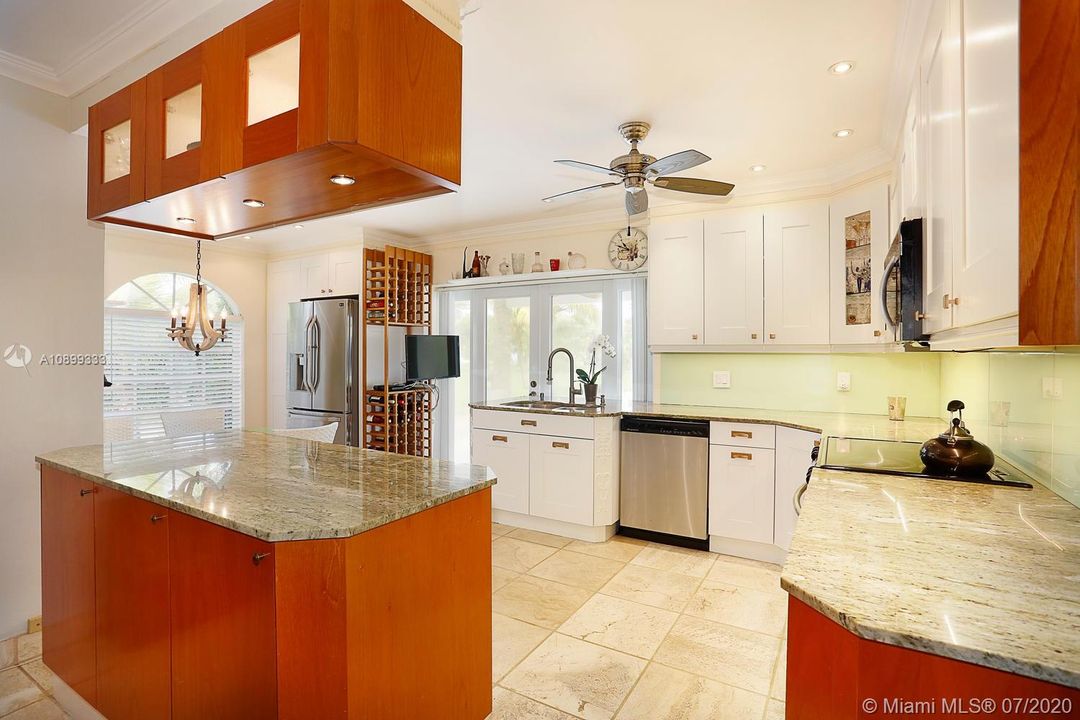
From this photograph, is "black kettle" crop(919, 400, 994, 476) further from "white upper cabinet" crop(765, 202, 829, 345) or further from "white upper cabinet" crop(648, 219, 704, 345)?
"white upper cabinet" crop(648, 219, 704, 345)

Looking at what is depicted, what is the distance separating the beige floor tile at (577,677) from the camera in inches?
79.0

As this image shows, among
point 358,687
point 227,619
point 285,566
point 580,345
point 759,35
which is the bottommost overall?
point 358,687

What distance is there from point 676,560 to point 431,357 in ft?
9.16

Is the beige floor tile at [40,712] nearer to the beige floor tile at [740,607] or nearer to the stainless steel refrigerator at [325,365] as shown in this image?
the beige floor tile at [740,607]

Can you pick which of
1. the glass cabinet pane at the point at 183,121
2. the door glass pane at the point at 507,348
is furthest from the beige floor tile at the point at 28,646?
the door glass pane at the point at 507,348

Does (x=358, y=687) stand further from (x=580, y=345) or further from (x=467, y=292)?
(x=467, y=292)

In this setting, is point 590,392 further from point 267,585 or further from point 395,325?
point 267,585

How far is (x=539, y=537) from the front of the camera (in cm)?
384

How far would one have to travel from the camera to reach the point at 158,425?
5008 mm

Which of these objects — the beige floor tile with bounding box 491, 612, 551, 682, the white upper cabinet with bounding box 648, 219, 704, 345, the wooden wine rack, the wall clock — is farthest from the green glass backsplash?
the wooden wine rack

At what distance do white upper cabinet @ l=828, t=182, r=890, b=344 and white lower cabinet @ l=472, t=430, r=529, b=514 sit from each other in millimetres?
2258

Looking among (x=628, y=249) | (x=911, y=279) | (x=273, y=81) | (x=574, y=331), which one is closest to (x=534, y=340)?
(x=574, y=331)

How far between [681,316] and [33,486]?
3743 millimetres

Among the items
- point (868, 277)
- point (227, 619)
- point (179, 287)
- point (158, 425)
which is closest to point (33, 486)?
point (227, 619)
